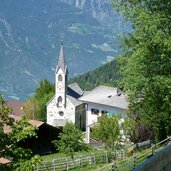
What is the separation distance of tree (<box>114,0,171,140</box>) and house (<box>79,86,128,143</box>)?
1695 inches

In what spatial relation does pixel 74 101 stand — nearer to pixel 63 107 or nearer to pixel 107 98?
pixel 63 107

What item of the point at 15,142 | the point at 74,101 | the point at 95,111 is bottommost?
the point at 15,142

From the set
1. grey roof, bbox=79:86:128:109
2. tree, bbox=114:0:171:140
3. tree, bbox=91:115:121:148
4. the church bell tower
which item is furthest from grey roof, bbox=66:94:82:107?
tree, bbox=114:0:171:140

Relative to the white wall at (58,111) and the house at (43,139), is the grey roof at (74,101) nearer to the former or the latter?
the white wall at (58,111)

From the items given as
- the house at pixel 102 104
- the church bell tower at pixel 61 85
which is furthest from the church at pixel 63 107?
the house at pixel 102 104

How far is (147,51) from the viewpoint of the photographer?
22.3m

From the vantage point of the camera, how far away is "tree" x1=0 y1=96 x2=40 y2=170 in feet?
42.7

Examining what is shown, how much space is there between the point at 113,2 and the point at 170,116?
272 inches

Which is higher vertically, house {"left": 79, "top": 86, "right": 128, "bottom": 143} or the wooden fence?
house {"left": 79, "top": 86, "right": 128, "bottom": 143}

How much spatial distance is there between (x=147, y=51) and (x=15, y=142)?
1060 cm

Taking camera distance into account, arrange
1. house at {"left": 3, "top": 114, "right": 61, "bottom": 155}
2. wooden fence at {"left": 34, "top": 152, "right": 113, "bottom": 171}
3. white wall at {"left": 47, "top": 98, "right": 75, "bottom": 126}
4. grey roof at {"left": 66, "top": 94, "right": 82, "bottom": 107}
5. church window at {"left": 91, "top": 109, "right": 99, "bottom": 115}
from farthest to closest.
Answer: grey roof at {"left": 66, "top": 94, "right": 82, "bottom": 107}, white wall at {"left": 47, "top": 98, "right": 75, "bottom": 126}, church window at {"left": 91, "top": 109, "right": 99, "bottom": 115}, house at {"left": 3, "top": 114, "right": 61, "bottom": 155}, wooden fence at {"left": 34, "top": 152, "right": 113, "bottom": 171}

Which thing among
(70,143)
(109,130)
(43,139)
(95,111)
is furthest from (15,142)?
(95,111)

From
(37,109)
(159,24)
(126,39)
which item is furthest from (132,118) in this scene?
(37,109)

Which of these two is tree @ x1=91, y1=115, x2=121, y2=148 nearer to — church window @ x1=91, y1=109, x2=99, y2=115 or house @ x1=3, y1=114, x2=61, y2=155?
house @ x1=3, y1=114, x2=61, y2=155
